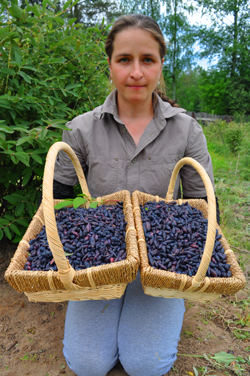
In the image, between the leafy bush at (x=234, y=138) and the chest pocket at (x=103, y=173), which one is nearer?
the chest pocket at (x=103, y=173)

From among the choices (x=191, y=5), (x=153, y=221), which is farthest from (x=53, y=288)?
(x=191, y=5)

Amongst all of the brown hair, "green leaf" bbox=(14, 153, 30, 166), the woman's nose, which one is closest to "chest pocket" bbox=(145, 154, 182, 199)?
the woman's nose

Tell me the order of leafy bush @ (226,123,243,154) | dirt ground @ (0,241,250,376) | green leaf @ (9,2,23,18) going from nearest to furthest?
green leaf @ (9,2,23,18), dirt ground @ (0,241,250,376), leafy bush @ (226,123,243,154)

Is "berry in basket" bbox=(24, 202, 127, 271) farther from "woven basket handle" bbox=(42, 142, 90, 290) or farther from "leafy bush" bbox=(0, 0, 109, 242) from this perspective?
"leafy bush" bbox=(0, 0, 109, 242)

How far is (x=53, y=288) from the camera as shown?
3.53ft

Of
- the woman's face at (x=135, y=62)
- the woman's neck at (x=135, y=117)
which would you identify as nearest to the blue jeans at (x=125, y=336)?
the woman's neck at (x=135, y=117)

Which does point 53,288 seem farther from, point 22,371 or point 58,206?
point 22,371

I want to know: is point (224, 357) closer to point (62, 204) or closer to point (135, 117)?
point (62, 204)

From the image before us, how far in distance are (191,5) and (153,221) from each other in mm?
21867

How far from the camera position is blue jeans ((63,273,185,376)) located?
1.42 metres

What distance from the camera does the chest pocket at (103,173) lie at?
1.74 m

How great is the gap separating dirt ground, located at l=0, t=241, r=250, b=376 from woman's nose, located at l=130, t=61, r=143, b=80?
156 cm

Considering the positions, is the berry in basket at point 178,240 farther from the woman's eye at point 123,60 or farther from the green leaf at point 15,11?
the green leaf at point 15,11

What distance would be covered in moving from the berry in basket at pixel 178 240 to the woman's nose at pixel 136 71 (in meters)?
0.67
